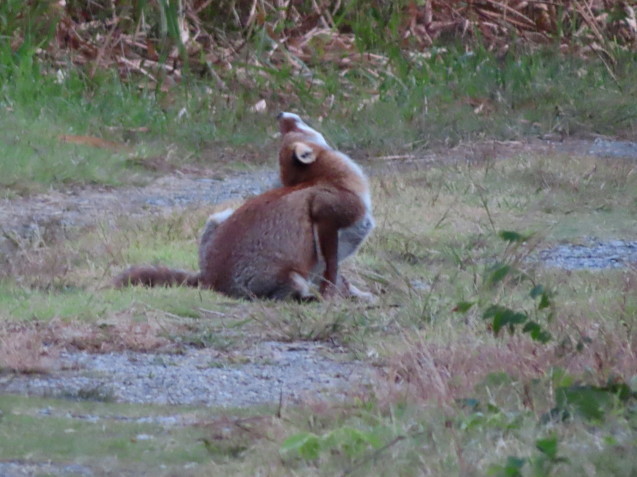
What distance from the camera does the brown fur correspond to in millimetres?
6793

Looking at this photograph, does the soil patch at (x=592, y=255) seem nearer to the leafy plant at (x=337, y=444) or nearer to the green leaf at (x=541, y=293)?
the green leaf at (x=541, y=293)

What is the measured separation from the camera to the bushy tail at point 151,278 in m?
6.91

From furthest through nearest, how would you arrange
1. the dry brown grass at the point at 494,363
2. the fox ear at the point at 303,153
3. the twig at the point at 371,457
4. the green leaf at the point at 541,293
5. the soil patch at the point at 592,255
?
the soil patch at the point at 592,255 → the fox ear at the point at 303,153 → the dry brown grass at the point at 494,363 → the green leaf at the point at 541,293 → the twig at the point at 371,457

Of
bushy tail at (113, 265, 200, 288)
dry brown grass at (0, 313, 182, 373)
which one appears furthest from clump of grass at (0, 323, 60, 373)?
bushy tail at (113, 265, 200, 288)

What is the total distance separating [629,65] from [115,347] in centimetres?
1075

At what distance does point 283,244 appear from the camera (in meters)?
6.84

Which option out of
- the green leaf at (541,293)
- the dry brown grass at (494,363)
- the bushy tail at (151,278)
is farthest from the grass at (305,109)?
→ the green leaf at (541,293)

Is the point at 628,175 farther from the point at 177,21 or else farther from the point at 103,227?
the point at 177,21

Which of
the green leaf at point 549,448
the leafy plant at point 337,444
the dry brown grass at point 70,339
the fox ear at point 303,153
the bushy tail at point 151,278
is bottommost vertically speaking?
the bushy tail at point 151,278

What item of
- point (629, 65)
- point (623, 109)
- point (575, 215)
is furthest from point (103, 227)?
point (629, 65)

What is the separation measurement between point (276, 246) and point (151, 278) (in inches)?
26.2

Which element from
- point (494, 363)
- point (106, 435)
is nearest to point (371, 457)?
point (106, 435)

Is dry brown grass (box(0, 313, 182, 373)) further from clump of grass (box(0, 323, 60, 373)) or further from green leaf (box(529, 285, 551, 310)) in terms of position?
green leaf (box(529, 285, 551, 310))

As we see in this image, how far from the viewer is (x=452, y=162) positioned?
1168 centimetres
